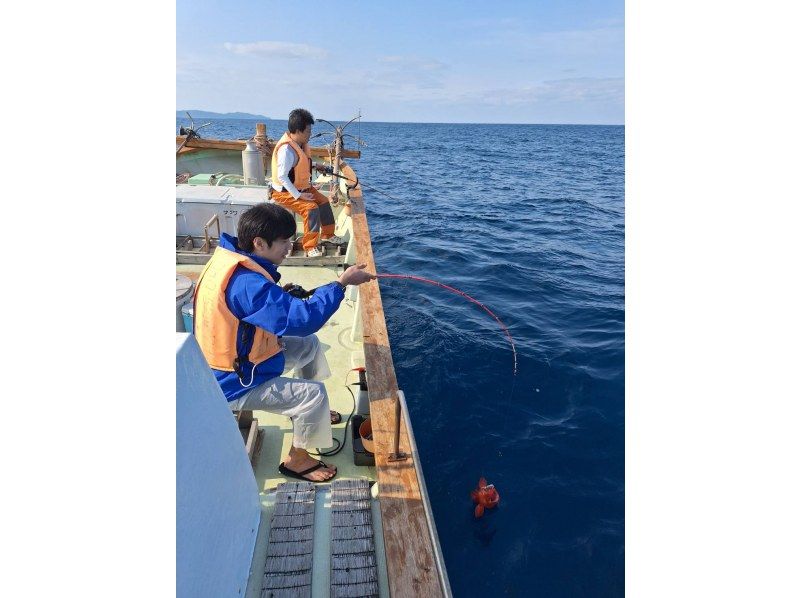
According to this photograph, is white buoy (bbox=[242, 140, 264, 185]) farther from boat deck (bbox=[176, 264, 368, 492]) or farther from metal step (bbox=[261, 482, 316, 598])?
metal step (bbox=[261, 482, 316, 598])

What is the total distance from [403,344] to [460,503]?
2.79 m

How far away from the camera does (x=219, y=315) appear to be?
267 cm

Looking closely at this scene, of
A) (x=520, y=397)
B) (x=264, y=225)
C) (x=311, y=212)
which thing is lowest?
(x=520, y=397)

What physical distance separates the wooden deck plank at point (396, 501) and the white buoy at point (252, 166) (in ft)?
21.1

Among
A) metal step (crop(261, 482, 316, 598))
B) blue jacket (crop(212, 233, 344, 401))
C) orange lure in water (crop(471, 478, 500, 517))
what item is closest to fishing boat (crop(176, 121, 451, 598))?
metal step (crop(261, 482, 316, 598))

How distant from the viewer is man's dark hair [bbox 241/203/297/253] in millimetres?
2719

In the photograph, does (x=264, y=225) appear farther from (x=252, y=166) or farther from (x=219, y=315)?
(x=252, y=166)

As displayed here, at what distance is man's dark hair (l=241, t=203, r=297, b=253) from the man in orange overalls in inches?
148

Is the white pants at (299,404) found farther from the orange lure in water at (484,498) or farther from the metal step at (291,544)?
the orange lure in water at (484,498)

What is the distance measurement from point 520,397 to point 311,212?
3752mm

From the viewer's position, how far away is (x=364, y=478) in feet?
10.5

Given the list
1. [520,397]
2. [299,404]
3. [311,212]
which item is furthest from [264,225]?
[311,212]
